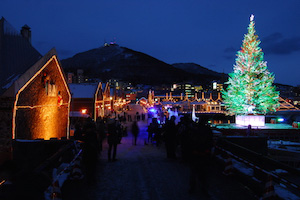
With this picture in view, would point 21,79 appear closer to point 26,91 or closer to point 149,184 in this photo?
point 26,91

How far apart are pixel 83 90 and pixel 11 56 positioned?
698 inches

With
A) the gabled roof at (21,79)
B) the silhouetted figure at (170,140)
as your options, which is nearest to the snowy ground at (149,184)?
the silhouetted figure at (170,140)

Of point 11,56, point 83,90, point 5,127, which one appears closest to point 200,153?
point 5,127

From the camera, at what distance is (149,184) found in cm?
581

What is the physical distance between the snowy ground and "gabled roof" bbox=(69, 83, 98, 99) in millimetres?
21712

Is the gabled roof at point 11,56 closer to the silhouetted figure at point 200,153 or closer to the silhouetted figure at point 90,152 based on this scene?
the silhouetted figure at point 90,152

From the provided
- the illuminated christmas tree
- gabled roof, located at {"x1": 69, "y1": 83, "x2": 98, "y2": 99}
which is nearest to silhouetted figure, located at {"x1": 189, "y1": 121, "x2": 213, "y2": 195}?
the illuminated christmas tree

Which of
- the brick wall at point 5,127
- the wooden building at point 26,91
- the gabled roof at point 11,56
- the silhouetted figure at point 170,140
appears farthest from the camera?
the gabled roof at point 11,56

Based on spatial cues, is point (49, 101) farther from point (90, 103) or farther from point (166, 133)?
point (90, 103)

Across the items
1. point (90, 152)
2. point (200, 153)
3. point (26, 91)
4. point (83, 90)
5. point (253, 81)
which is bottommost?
point (90, 152)

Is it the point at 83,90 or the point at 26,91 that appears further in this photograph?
the point at 83,90

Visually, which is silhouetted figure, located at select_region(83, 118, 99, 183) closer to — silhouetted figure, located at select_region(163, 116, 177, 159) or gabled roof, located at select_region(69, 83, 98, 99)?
silhouetted figure, located at select_region(163, 116, 177, 159)

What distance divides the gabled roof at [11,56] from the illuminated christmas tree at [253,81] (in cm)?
2074

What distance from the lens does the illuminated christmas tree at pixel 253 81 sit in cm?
2416
